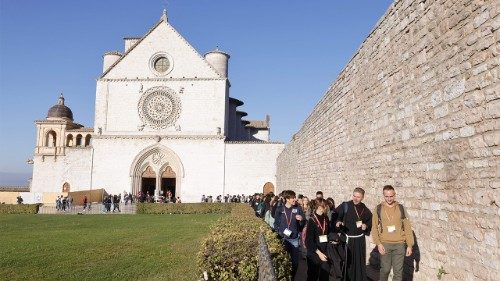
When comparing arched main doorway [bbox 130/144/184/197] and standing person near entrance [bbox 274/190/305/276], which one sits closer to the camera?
standing person near entrance [bbox 274/190/305/276]

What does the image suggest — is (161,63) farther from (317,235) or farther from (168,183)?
(317,235)

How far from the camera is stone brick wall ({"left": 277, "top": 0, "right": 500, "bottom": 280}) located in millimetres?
4973

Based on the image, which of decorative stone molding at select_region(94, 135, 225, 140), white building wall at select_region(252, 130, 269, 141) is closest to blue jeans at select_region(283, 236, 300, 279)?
decorative stone molding at select_region(94, 135, 225, 140)

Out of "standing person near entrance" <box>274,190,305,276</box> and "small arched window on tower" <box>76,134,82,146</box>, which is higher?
"small arched window on tower" <box>76,134,82,146</box>

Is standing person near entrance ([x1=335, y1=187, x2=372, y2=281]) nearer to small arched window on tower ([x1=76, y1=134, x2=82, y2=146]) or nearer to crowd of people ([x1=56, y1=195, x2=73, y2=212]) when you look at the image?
crowd of people ([x1=56, y1=195, x2=73, y2=212])

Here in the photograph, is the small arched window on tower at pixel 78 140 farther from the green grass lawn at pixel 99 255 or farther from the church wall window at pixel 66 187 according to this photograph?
the green grass lawn at pixel 99 255

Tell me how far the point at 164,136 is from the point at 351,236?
3329 centimetres

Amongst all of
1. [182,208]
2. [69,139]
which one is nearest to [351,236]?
[182,208]

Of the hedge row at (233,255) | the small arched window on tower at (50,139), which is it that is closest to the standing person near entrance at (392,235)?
the hedge row at (233,255)

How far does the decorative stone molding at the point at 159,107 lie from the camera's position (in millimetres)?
39906

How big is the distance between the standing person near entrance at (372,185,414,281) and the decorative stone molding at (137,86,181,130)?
113ft

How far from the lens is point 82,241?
14180mm

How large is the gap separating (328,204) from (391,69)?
8.42ft

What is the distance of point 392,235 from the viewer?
6.41 metres
